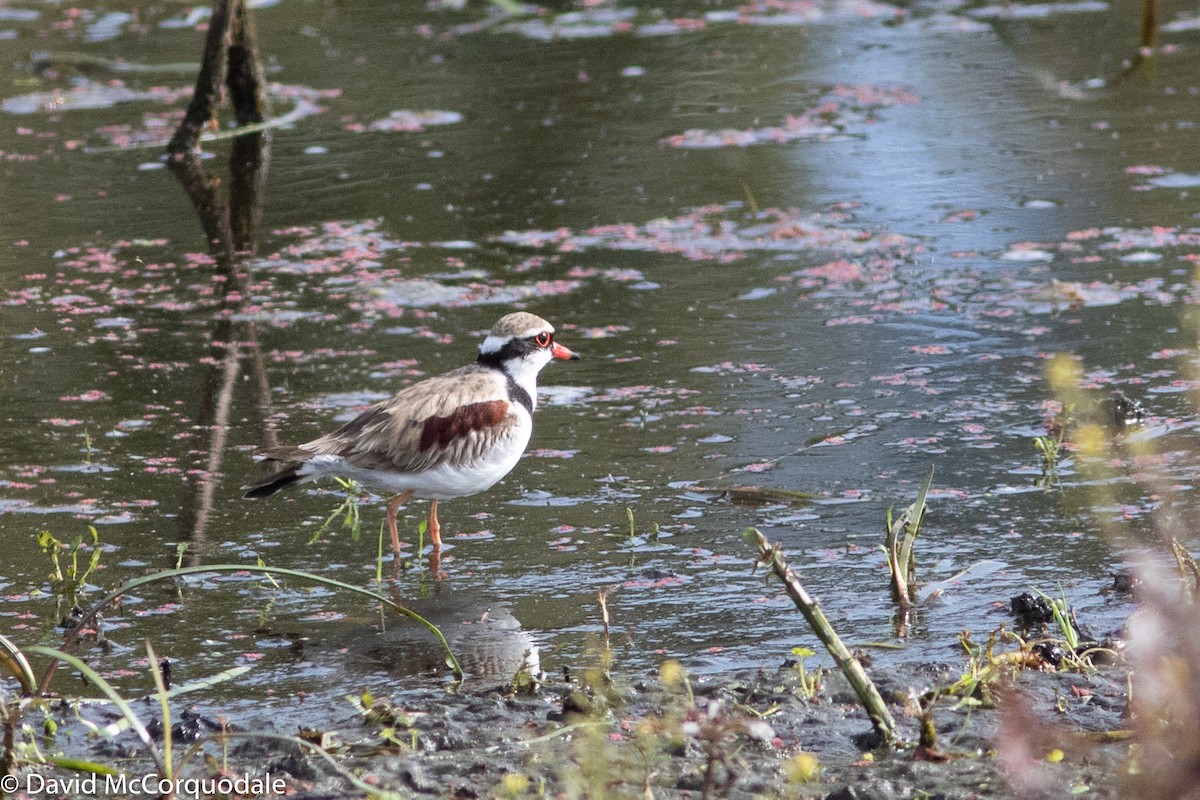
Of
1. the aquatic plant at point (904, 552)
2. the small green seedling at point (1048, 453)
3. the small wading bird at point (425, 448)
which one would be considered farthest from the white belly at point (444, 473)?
the small green seedling at point (1048, 453)

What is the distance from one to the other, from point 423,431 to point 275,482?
629 millimetres

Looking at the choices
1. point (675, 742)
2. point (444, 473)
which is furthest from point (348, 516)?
point (675, 742)

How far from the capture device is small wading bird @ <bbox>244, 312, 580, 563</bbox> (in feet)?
20.9

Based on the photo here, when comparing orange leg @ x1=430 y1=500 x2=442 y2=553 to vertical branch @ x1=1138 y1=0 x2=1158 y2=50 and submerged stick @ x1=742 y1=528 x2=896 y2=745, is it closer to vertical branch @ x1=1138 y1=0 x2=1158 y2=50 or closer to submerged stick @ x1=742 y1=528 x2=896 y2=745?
submerged stick @ x1=742 y1=528 x2=896 y2=745

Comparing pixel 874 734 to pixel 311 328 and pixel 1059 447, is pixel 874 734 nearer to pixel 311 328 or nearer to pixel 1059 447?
pixel 1059 447

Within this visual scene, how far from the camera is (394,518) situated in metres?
6.52

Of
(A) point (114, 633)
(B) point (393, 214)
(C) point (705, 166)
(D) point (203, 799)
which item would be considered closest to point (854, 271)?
(C) point (705, 166)

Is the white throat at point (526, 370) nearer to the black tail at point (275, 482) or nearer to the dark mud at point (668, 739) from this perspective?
the black tail at point (275, 482)

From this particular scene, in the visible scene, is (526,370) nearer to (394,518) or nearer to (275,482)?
(394,518)

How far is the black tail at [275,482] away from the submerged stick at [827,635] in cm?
282

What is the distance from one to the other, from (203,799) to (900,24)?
13.5 meters

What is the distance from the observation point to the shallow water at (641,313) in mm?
5945

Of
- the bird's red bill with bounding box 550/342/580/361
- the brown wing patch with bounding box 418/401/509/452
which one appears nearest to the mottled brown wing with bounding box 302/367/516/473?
the brown wing patch with bounding box 418/401/509/452

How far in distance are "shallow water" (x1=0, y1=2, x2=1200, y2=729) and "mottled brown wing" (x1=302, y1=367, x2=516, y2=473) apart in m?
0.40
